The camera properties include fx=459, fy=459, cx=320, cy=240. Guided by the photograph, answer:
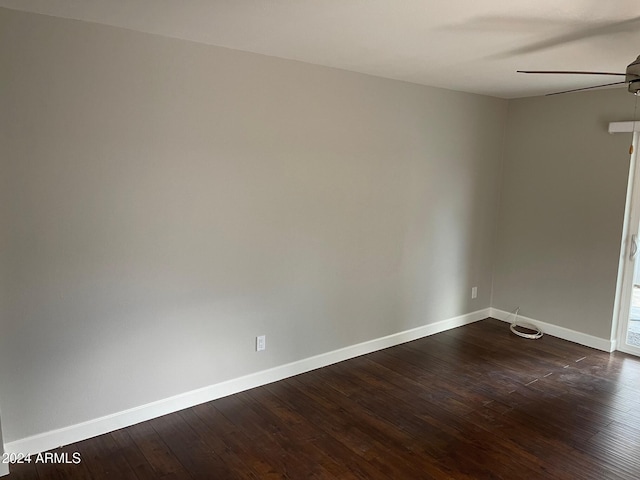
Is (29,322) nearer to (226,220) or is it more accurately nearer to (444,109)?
(226,220)

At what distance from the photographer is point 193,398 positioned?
3088 mm

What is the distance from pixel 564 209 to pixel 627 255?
0.67m

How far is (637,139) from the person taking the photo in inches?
158

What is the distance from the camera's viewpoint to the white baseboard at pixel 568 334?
427cm

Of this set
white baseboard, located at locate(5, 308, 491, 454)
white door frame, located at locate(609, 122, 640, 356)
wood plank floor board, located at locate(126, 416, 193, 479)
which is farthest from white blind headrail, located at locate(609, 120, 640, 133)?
wood plank floor board, located at locate(126, 416, 193, 479)

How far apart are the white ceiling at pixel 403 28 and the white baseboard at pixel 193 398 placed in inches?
88.5

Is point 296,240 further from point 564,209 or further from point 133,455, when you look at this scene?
point 564,209

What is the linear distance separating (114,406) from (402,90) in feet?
10.5

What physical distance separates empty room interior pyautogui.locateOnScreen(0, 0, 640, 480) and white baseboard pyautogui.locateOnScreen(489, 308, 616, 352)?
3 cm

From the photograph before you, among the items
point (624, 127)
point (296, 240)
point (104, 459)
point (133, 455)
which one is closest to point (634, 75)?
point (624, 127)

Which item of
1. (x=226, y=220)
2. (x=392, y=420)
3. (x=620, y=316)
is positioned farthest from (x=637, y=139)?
(x=226, y=220)

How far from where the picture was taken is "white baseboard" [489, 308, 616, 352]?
14.0 ft

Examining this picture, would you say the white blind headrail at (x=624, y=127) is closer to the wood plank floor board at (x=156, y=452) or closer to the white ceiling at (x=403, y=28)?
the white ceiling at (x=403, y=28)

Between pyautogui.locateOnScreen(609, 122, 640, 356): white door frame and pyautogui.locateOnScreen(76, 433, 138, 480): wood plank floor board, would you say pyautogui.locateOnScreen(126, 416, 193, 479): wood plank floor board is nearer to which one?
pyautogui.locateOnScreen(76, 433, 138, 480): wood plank floor board
